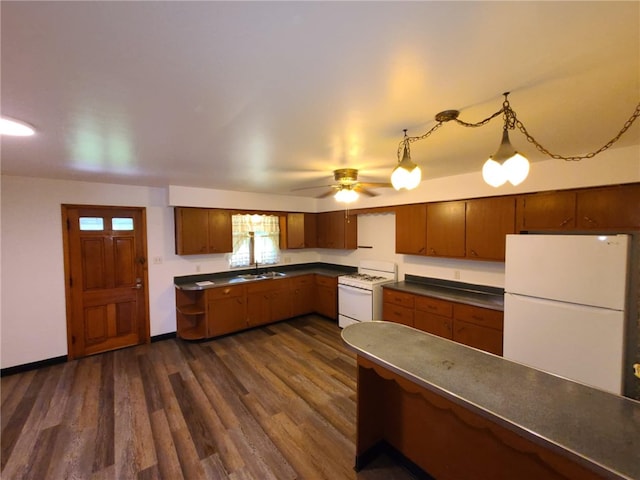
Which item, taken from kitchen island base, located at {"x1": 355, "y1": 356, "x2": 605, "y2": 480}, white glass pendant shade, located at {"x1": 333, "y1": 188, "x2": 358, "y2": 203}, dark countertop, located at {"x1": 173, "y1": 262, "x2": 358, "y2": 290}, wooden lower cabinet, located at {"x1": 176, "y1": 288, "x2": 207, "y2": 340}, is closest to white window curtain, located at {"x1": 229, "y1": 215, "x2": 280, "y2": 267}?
dark countertop, located at {"x1": 173, "y1": 262, "x2": 358, "y2": 290}

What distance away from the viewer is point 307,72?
3.95ft

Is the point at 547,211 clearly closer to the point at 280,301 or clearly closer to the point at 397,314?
the point at 397,314

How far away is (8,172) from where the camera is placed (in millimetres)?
3066

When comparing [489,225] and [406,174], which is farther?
[489,225]

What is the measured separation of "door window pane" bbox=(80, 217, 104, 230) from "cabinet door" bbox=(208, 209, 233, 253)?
1423 mm

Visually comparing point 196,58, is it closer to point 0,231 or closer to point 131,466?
point 131,466

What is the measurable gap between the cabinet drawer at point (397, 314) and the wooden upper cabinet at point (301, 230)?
214cm

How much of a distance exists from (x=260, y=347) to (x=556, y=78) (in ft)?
13.4

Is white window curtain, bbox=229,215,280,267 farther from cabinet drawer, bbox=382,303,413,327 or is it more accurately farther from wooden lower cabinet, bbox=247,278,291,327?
cabinet drawer, bbox=382,303,413,327

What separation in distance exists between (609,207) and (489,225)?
99cm

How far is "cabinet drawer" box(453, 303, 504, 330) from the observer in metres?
2.95

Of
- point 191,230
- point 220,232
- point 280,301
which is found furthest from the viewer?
point 280,301

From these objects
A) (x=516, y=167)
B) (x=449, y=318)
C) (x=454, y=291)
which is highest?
(x=516, y=167)

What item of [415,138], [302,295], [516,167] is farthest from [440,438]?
[302,295]
